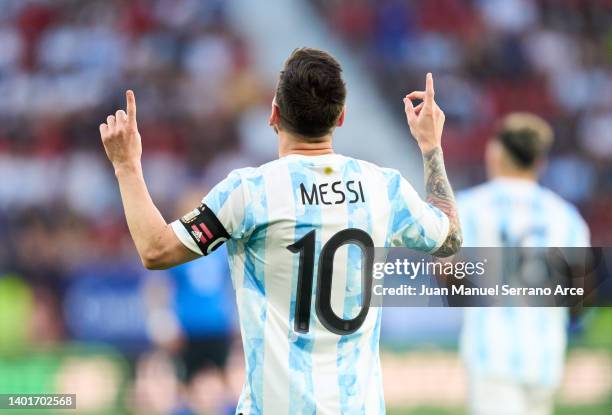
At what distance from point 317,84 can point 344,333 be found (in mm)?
650

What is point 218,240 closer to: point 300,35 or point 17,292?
point 17,292

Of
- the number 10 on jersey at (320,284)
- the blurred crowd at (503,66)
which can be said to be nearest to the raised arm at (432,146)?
the number 10 on jersey at (320,284)

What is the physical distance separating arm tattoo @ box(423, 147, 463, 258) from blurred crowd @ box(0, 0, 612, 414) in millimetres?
6769

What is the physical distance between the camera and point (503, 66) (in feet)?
49.3

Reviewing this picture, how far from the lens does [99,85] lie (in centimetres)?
1464

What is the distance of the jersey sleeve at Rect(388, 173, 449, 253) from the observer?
9.44ft

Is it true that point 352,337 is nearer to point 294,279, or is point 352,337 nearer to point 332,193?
point 294,279

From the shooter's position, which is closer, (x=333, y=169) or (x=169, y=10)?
(x=333, y=169)

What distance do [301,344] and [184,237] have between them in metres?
0.41

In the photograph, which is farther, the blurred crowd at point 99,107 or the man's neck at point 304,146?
the blurred crowd at point 99,107

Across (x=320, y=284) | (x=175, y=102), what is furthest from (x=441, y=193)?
(x=175, y=102)

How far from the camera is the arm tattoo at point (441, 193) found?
2982mm

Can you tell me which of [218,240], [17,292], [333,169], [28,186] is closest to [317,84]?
[333,169]

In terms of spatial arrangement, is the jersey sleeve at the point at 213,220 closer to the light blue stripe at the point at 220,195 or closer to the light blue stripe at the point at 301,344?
the light blue stripe at the point at 220,195
